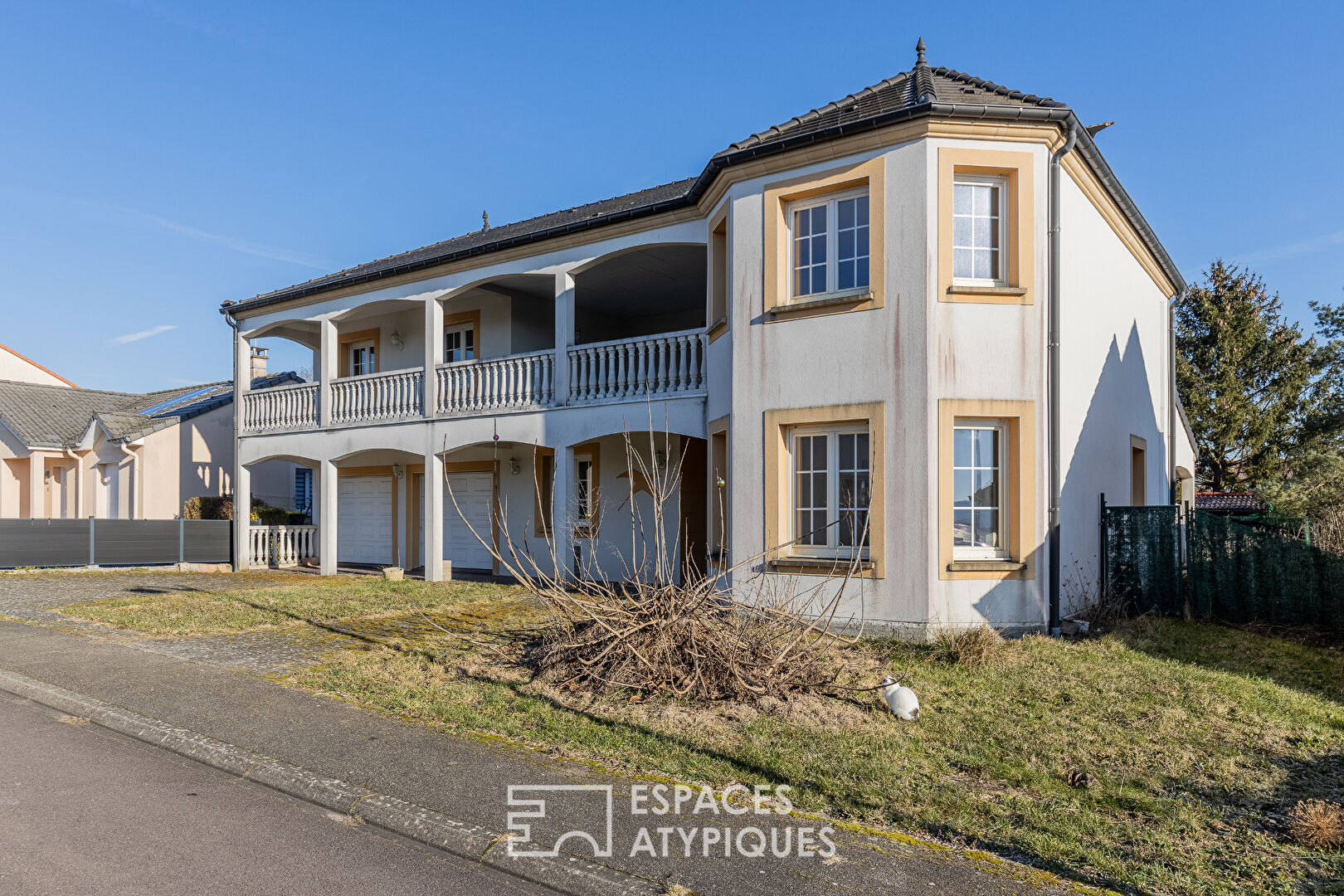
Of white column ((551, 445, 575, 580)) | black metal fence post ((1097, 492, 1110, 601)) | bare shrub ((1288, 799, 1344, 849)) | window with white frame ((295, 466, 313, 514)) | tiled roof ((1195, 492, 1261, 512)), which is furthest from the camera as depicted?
tiled roof ((1195, 492, 1261, 512))

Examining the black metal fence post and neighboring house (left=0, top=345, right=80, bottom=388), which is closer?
the black metal fence post

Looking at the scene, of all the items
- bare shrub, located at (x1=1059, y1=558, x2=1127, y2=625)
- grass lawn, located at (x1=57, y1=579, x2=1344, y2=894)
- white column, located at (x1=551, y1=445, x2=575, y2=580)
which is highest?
white column, located at (x1=551, y1=445, x2=575, y2=580)

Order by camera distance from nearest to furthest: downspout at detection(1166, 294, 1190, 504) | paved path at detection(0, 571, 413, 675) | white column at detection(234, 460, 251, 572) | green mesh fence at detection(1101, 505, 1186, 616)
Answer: paved path at detection(0, 571, 413, 675) → green mesh fence at detection(1101, 505, 1186, 616) → downspout at detection(1166, 294, 1190, 504) → white column at detection(234, 460, 251, 572)

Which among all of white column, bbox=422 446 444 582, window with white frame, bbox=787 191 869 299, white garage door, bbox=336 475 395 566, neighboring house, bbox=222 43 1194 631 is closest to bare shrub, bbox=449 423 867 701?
neighboring house, bbox=222 43 1194 631

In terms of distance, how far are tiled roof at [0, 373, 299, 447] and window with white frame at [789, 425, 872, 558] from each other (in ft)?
60.9

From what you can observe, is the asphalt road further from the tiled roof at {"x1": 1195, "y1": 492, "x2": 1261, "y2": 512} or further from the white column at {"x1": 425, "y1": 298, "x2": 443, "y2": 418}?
the tiled roof at {"x1": 1195, "y1": 492, "x2": 1261, "y2": 512}

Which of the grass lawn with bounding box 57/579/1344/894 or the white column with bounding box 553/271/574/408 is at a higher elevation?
the white column with bounding box 553/271/574/408

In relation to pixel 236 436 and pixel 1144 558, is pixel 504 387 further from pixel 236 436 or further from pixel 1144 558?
pixel 1144 558

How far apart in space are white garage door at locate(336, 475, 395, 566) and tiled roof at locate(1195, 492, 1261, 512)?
2572 centimetres

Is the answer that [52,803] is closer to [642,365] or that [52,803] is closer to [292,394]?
[642,365]

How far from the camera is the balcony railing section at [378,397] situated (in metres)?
16.4

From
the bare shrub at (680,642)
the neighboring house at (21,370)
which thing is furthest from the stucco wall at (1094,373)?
the neighboring house at (21,370)

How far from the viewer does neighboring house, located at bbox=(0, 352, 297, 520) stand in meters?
22.0

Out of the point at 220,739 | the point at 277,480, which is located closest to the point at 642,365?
the point at 220,739
